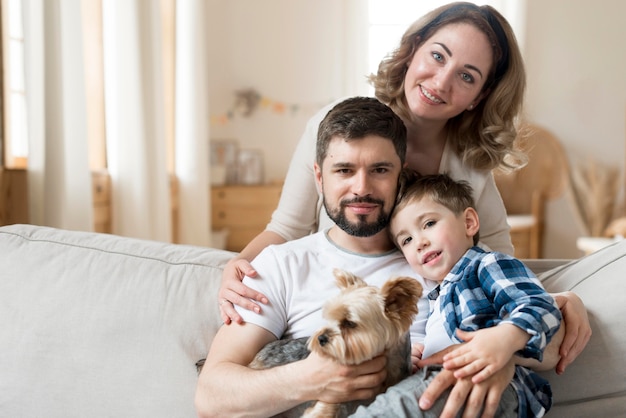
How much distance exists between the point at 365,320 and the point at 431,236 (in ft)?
1.15

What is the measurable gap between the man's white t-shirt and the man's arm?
0.17 feet

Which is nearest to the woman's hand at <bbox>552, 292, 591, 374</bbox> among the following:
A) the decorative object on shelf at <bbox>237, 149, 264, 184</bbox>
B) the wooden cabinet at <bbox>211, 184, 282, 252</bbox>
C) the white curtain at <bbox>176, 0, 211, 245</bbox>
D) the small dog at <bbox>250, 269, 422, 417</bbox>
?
the small dog at <bbox>250, 269, 422, 417</bbox>

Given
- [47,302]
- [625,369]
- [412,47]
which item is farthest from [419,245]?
[47,302]

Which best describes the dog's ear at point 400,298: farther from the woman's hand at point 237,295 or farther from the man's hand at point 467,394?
the woman's hand at point 237,295

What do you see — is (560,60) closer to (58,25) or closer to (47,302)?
(58,25)

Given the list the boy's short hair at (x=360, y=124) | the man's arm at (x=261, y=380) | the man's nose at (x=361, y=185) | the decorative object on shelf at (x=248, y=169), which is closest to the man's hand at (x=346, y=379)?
the man's arm at (x=261, y=380)

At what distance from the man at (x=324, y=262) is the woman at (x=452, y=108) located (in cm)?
25

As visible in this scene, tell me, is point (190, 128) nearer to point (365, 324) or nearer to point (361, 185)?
point (361, 185)

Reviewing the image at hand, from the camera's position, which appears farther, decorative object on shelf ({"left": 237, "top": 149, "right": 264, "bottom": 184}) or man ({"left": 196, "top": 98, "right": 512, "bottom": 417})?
decorative object on shelf ({"left": 237, "top": 149, "right": 264, "bottom": 184})

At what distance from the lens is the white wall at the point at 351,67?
5441 millimetres

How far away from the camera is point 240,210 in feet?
16.6

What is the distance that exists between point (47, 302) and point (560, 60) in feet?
16.3

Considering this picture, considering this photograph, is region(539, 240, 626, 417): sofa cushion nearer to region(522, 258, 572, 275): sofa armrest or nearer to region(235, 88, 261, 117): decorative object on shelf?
region(522, 258, 572, 275): sofa armrest

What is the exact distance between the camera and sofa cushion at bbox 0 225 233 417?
1481 millimetres
